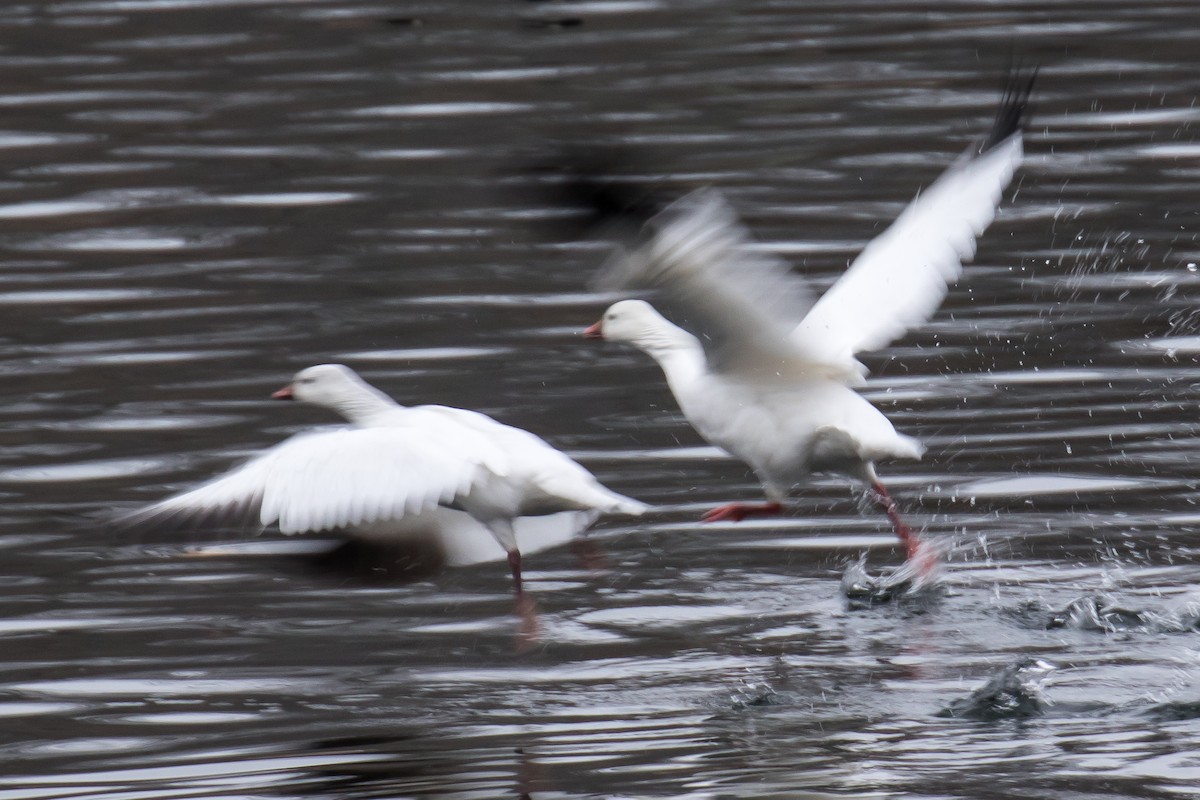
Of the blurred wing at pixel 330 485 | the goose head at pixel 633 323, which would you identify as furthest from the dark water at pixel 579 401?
the goose head at pixel 633 323

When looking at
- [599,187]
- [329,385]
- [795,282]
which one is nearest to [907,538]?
[795,282]

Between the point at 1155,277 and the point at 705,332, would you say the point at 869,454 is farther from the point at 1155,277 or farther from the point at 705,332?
the point at 1155,277

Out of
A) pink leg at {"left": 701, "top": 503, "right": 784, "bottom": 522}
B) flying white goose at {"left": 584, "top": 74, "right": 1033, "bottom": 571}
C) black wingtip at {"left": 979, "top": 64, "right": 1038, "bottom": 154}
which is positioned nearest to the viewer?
flying white goose at {"left": 584, "top": 74, "right": 1033, "bottom": 571}

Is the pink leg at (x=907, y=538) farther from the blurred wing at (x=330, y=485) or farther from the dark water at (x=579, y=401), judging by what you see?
the blurred wing at (x=330, y=485)

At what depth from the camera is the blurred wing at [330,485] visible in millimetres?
6969

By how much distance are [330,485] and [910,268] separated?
2.30m

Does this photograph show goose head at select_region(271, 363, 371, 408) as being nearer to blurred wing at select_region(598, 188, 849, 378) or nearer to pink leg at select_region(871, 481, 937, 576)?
blurred wing at select_region(598, 188, 849, 378)


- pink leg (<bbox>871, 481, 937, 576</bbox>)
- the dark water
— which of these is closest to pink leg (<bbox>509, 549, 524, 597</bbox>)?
the dark water

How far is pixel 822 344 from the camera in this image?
7789 millimetres

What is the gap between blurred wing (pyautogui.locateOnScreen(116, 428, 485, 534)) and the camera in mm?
6969

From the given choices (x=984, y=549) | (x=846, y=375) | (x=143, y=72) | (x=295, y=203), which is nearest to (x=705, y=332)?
(x=846, y=375)

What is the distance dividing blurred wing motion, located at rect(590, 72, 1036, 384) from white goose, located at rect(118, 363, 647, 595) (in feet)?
2.28

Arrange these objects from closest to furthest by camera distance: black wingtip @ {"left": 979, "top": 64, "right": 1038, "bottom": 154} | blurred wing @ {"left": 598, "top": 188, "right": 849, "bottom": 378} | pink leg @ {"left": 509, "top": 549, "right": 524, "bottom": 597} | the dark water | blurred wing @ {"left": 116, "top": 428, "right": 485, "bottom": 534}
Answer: the dark water, blurred wing @ {"left": 598, "top": 188, "right": 849, "bottom": 378}, blurred wing @ {"left": 116, "top": 428, "right": 485, "bottom": 534}, pink leg @ {"left": 509, "top": 549, "right": 524, "bottom": 597}, black wingtip @ {"left": 979, "top": 64, "right": 1038, "bottom": 154}

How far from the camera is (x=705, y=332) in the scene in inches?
292
